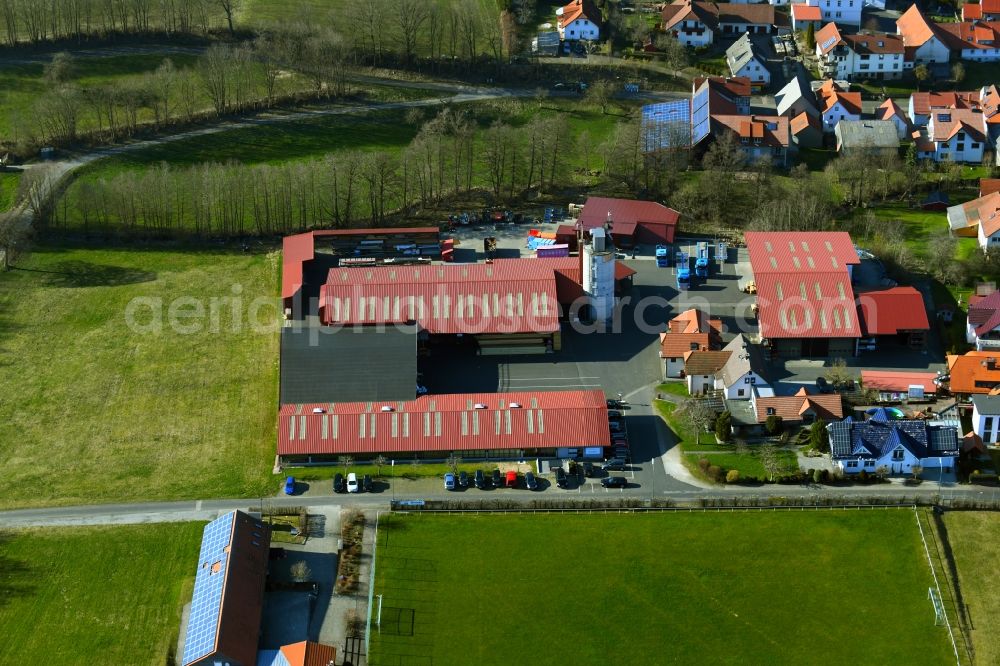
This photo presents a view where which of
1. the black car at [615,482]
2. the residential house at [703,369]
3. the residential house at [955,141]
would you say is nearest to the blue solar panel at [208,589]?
the black car at [615,482]

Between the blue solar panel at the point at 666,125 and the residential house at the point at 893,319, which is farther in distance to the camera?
the blue solar panel at the point at 666,125

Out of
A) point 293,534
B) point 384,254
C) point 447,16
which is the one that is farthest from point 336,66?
point 293,534

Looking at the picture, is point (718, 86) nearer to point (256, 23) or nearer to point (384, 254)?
point (384, 254)

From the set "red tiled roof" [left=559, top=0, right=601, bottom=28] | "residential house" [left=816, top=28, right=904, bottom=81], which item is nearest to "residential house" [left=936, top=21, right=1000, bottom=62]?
"residential house" [left=816, top=28, right=904, bottom=81]

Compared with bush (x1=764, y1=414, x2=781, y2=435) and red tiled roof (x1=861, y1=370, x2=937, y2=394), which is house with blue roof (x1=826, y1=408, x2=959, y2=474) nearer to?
bush (x1=764, y1=414, x2=781, y2=435)

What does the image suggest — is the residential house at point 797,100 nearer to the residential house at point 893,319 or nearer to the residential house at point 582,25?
the residential house at point 582,25

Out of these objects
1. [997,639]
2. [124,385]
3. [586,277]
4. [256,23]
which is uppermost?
[256,23]

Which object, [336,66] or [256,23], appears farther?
[256,23]
